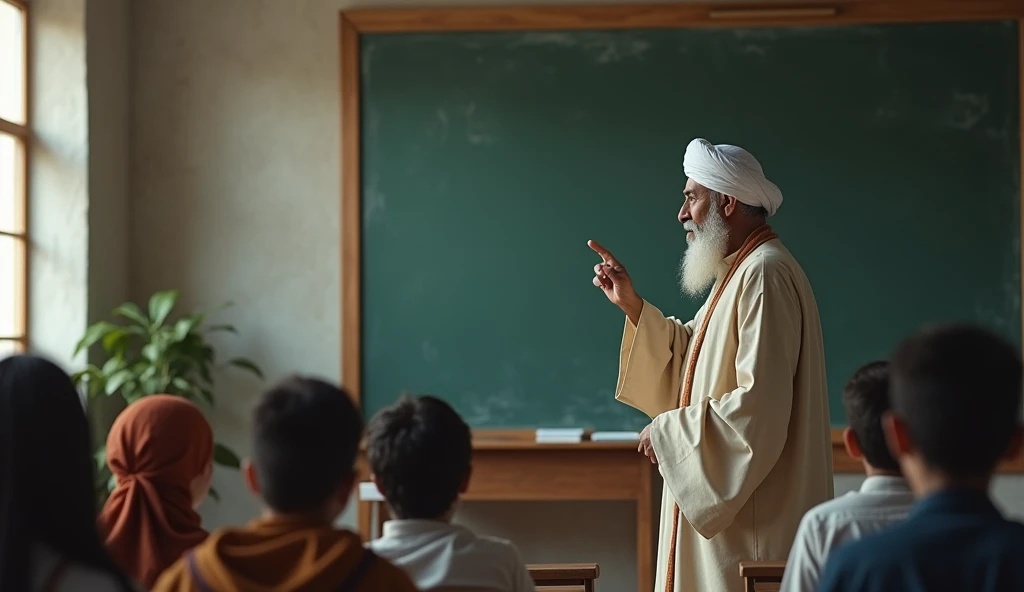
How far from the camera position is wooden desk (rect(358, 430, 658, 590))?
14.8 ft

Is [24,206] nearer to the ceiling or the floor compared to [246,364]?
nearer to the ceiling

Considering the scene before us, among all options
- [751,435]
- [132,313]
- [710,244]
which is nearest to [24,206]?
[132,313]

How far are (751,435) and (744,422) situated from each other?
4cm

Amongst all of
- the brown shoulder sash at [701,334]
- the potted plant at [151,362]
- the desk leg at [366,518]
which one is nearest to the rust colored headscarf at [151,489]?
the brown shoulder sash at [701,334]

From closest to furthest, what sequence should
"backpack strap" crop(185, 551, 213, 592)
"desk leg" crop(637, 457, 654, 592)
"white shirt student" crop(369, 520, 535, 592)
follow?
"backpack strap" crop(185, 551, 213, 592) → "white shirt student" crop(369, 520, 535, 592) → "desk leg" crop(637, 457, 654, 592)

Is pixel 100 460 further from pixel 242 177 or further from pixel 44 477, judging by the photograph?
pixel 44 477

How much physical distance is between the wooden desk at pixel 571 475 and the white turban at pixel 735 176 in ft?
5.07

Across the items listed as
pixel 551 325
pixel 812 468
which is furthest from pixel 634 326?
pixel 551 325

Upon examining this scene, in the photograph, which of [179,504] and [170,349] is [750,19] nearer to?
[170,349]

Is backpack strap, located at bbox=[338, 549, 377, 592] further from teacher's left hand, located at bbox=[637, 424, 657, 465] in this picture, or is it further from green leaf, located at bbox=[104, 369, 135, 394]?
green leaf, located at bbox=[104, 369, 135, 394]

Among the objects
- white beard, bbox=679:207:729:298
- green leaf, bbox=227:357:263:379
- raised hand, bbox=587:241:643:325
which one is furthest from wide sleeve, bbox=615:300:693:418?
green leaf, bbox=227:357:263:379

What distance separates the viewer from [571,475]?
4531mm

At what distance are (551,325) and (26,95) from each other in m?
2.32

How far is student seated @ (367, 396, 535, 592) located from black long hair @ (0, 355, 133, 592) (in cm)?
42
